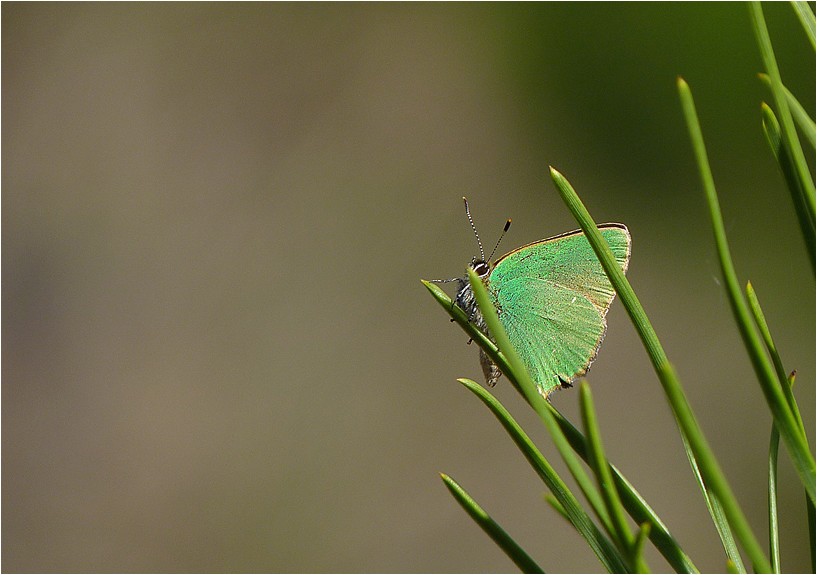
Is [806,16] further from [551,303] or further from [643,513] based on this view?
[551,303]

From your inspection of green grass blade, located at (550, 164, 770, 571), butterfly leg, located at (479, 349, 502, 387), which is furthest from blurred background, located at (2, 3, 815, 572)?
green grass blade, located at (550, 164, 770, 571)

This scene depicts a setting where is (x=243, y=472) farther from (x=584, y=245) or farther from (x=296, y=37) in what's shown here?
(x=584, y=245)

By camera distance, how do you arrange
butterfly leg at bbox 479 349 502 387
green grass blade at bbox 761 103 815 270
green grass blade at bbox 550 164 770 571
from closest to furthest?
1. green grass blade at bbox 550 164 770 571
2. green grass blade at bbox 761 103 815 270
3. butterfly leg at bbox 479 349 502 387

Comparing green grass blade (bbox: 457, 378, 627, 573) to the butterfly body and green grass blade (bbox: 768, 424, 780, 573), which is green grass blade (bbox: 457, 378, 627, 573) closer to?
green grass blade (bbox: 768, 424, 780, 573)

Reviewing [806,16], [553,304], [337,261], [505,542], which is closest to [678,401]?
[505,542]

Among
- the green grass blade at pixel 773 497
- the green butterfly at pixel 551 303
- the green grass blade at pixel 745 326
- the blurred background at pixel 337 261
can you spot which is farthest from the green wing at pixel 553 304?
the blurred background at pixel 337 261

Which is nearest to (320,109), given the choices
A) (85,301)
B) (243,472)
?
(85,301)
